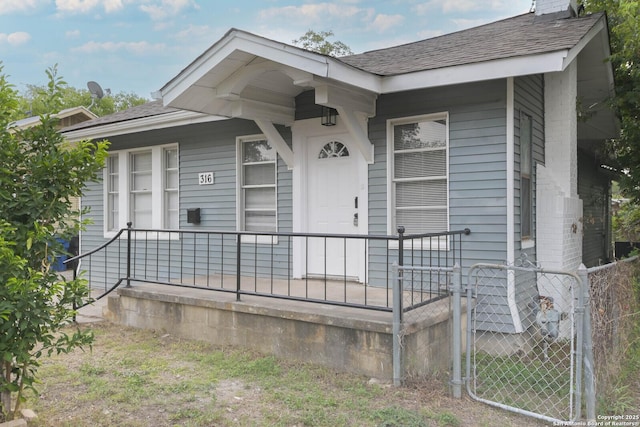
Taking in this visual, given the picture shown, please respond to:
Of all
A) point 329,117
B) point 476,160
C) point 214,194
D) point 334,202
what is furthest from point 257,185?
point 476,160

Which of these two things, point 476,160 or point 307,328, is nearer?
point 307,328

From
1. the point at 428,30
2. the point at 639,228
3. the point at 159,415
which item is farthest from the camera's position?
the point at 428,30

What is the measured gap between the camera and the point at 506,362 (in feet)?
15.9

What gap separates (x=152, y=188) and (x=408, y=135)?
4825 millimetres

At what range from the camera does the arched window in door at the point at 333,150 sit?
6480 mm

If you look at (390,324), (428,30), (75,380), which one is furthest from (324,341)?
(428,30)

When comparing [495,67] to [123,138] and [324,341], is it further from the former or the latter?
[123,138]

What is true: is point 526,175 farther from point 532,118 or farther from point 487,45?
point 487,45

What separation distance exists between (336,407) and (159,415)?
1267 mm

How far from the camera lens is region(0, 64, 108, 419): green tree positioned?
2848 millimetres

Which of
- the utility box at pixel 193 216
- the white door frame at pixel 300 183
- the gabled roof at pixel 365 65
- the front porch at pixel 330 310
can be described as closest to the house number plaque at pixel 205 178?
the utility box at pixel 193 216

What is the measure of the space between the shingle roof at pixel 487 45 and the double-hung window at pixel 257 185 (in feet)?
6.25

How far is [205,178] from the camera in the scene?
7.90 meters

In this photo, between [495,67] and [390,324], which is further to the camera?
[495,67]
